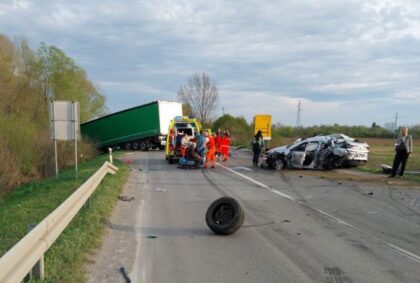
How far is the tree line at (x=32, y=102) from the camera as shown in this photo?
84.1 feet

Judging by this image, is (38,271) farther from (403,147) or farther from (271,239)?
(403,147)

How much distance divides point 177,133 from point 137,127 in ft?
53.6

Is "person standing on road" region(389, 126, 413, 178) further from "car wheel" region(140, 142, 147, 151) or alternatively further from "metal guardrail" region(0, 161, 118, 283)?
"car wheel" region(140, 142, 147, 151)

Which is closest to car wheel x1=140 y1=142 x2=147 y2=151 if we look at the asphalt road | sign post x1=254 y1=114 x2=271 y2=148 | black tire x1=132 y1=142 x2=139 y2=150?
black tire x1=132 y1=142 x2=139 y2=150

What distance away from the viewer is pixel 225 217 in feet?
27.7

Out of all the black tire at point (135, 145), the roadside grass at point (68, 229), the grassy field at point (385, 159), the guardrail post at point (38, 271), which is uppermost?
the black tire at point (135, 145)

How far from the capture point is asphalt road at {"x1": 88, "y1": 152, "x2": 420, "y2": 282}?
19.2 ft

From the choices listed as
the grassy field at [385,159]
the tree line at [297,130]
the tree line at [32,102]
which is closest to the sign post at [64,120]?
the tree line at [32,102]

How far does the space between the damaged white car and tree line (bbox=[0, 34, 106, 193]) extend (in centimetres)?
1162

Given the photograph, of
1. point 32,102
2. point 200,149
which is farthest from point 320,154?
point 32,102

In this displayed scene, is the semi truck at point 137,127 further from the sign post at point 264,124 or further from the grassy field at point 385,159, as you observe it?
the grassy field at point 385,159

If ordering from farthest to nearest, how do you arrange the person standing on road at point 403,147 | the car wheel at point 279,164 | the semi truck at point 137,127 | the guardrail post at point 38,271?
the semi truck at point 137,127, the car wheel at point 279,164, the person standing on road at point 403,147, the guardrail post at point 38,271

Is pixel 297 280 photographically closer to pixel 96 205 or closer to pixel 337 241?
pixel 337 241

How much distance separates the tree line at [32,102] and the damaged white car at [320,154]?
457 inches
